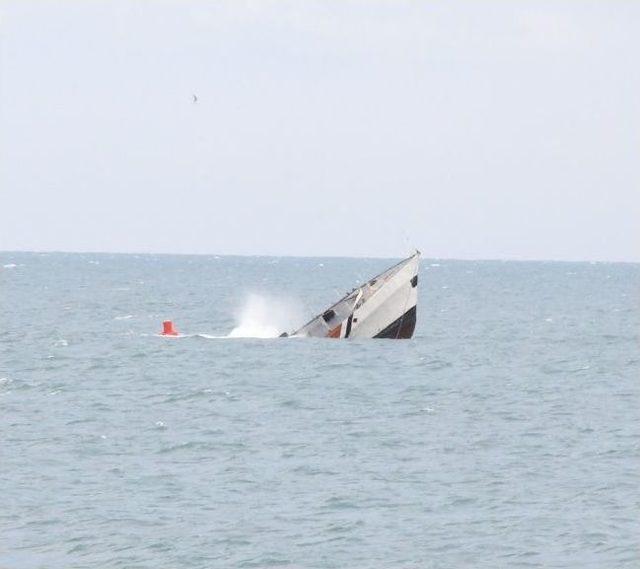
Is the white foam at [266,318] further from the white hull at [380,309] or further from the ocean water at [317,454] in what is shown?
the white hull at [380,309]

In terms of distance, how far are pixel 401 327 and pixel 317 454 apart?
27935 millimetres

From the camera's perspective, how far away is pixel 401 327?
5891 centimetres

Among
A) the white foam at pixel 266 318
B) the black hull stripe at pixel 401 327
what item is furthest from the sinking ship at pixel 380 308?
the white foam at pixel 266 318

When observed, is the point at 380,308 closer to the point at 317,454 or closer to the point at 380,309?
the point at 380,309

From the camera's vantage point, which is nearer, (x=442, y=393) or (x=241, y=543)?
(x=241, y=543)

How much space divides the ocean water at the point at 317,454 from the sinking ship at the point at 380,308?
2.56ft

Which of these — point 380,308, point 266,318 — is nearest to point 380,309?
point 380,308

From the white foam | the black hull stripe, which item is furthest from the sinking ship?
the white foam

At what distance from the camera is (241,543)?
76.1 ft

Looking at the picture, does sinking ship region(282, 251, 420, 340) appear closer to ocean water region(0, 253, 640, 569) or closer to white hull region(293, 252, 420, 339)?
white hull region(293, 252, 420, 339)

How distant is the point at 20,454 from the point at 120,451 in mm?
2279

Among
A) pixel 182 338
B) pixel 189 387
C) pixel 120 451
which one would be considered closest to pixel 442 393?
pixel 189 387

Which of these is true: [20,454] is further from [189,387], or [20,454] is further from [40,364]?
[40,364]

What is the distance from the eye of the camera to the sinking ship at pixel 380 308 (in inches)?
2167
